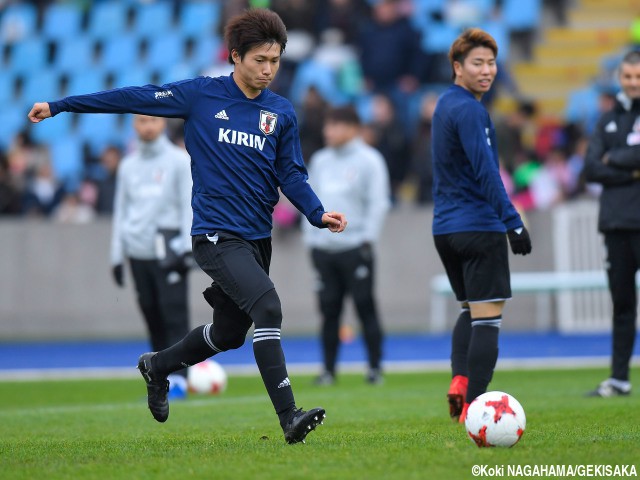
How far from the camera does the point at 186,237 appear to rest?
10.8 metres

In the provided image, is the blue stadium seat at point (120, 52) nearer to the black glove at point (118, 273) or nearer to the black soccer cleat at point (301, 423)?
the black glove at point (118, 273)

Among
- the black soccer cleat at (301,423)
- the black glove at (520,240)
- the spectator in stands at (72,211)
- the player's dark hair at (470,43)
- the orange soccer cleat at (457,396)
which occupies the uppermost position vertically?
the player's dark hair at (470,43)

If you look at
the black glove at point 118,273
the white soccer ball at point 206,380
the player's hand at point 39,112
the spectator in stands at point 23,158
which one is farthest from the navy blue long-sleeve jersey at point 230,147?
the spectator in stands at point 23,158

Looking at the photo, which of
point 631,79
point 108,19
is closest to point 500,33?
point 108,19

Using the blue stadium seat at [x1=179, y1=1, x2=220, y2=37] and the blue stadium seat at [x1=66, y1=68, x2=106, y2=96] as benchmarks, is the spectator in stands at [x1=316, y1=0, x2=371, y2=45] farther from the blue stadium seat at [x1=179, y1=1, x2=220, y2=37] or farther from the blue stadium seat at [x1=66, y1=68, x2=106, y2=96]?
the blue stadium seat at [x1=66, y1=68, x2=106, y2=96]

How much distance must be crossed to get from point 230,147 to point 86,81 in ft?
60.5

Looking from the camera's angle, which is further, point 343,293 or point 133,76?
point 133,76

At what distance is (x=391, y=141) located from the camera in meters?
19.1

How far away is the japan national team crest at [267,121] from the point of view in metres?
6.97

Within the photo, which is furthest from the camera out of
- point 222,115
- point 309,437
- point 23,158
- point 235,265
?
point 23,158

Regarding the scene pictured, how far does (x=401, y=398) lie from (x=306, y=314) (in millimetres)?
8745

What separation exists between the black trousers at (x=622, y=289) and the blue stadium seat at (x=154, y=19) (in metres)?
16.9

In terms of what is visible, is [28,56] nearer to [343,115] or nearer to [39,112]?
[343,115]

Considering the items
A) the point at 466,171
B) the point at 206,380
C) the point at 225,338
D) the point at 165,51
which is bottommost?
the point at 206,380
